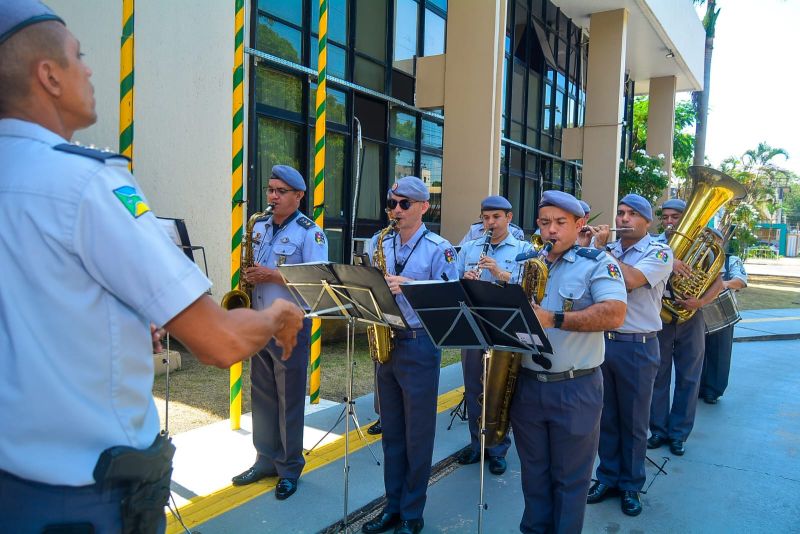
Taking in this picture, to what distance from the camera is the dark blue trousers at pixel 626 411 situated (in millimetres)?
4625

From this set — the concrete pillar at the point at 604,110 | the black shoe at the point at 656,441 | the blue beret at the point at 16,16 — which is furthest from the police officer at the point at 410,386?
the concrete pillar at the point at 604,110

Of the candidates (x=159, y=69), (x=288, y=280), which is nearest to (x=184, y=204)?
(x=159, y=69)

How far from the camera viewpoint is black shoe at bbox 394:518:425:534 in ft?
12.8

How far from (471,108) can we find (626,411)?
7383mm

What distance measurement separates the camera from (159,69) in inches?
317

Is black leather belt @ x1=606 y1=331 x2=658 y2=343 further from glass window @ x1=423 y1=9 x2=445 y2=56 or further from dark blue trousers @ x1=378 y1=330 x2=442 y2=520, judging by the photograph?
glass window @ x1=423 y1=9 x2=445 y2=56

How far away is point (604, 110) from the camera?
17109 mm

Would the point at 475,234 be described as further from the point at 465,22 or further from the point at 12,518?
the point at 12,518

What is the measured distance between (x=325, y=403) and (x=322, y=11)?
163 inches

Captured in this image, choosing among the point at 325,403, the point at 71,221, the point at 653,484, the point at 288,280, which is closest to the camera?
the point at 71,221

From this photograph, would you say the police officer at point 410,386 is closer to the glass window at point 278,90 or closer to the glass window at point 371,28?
the glass window at point 278,90

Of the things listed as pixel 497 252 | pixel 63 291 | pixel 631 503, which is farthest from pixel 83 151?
pixel 497 252

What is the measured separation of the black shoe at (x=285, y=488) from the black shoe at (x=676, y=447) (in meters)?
3.76

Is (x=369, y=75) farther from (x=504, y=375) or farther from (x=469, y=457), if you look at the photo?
(x=504, y=375)
